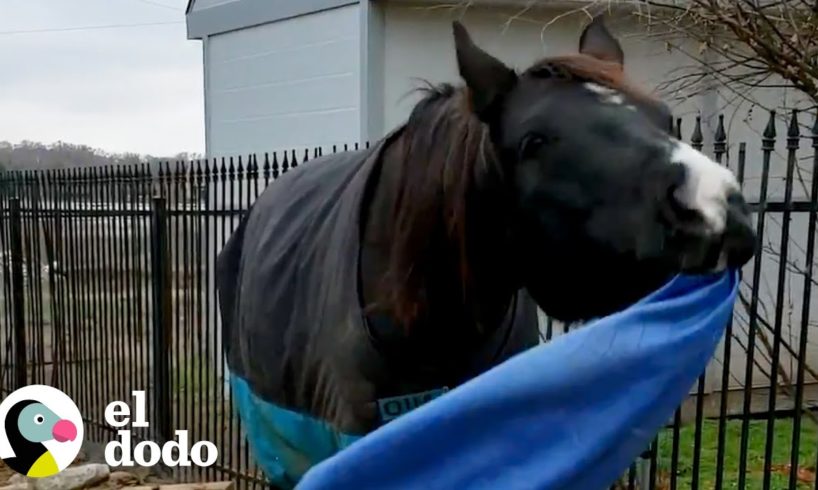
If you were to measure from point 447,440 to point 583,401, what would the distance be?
272 mm

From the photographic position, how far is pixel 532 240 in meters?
2.42

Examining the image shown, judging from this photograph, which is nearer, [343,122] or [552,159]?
[552,159]

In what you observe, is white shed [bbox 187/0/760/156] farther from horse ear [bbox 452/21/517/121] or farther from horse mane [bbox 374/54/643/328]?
horse ear [bbox 452/21/517/121]

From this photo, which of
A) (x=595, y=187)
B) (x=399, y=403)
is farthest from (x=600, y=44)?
(x=399, y=403)

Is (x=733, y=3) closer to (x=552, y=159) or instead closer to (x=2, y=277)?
(x=552, y=159)

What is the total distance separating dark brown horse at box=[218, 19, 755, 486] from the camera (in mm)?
2131

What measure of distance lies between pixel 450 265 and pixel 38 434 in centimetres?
524

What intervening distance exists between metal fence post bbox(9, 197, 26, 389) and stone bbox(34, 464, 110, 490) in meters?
2.24

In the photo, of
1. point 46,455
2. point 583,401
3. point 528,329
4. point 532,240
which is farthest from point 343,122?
point 583,401

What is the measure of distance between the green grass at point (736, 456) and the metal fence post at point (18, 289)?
18.5 ft

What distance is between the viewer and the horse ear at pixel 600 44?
2.75 m

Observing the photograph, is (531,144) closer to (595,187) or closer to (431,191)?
(595,187)

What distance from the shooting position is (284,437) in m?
3.38

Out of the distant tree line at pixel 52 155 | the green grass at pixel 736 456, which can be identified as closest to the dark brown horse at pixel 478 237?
the green grass at pixel 736 456
